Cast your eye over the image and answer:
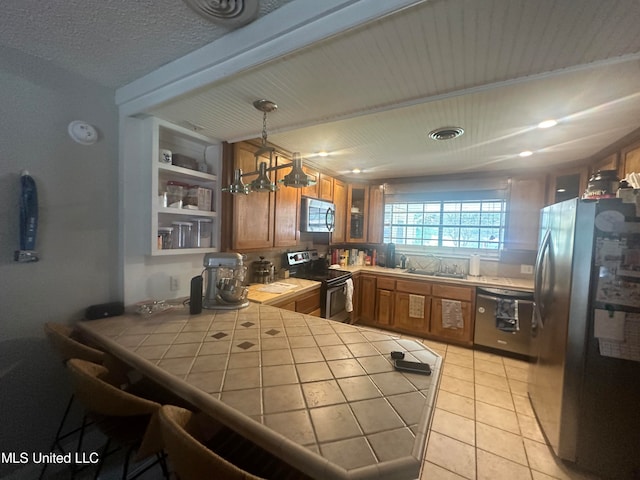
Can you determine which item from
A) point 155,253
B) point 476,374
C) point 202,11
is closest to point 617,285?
point 476,374

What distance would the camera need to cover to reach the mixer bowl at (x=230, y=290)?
6.00 feet

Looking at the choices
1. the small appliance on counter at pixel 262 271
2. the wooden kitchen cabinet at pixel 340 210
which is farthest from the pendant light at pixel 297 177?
the wooden kitchen cabinet at pixel 340 210

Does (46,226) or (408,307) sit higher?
(46,226)

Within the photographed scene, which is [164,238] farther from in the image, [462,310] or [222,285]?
[462,310]

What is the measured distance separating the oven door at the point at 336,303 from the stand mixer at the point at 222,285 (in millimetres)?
1142

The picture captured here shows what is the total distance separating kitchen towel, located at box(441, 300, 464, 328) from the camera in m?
3.12

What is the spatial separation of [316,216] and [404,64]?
216 cm

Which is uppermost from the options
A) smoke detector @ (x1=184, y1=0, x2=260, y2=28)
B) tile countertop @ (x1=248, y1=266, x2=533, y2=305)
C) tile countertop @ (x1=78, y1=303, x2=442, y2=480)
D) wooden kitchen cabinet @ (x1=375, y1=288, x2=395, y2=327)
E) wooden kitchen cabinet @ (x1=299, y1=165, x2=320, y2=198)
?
smoke detector @ (x1=184, y1=0, x2=260, y2=28)

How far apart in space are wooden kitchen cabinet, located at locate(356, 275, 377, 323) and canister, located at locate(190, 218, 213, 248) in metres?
2.31

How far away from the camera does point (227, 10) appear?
960 mm

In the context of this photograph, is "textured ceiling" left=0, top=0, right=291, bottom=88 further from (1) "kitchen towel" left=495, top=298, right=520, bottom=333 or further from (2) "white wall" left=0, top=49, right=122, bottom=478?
(1) "kitchen towel" left=495, top=298, right=520, bottom=333

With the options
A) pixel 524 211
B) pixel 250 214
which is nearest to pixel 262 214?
pixel 250 214

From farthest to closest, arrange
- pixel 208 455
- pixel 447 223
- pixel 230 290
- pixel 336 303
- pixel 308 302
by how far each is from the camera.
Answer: pixel 447 223 < pixel 336 303 < pixel 308 302 < pixel 230 290 < pixel 208 455

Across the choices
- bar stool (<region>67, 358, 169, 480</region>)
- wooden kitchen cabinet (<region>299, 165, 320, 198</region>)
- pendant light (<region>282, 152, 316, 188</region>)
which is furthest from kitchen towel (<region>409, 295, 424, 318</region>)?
bar stool (<region>67, 358, 169, 480</region>)
